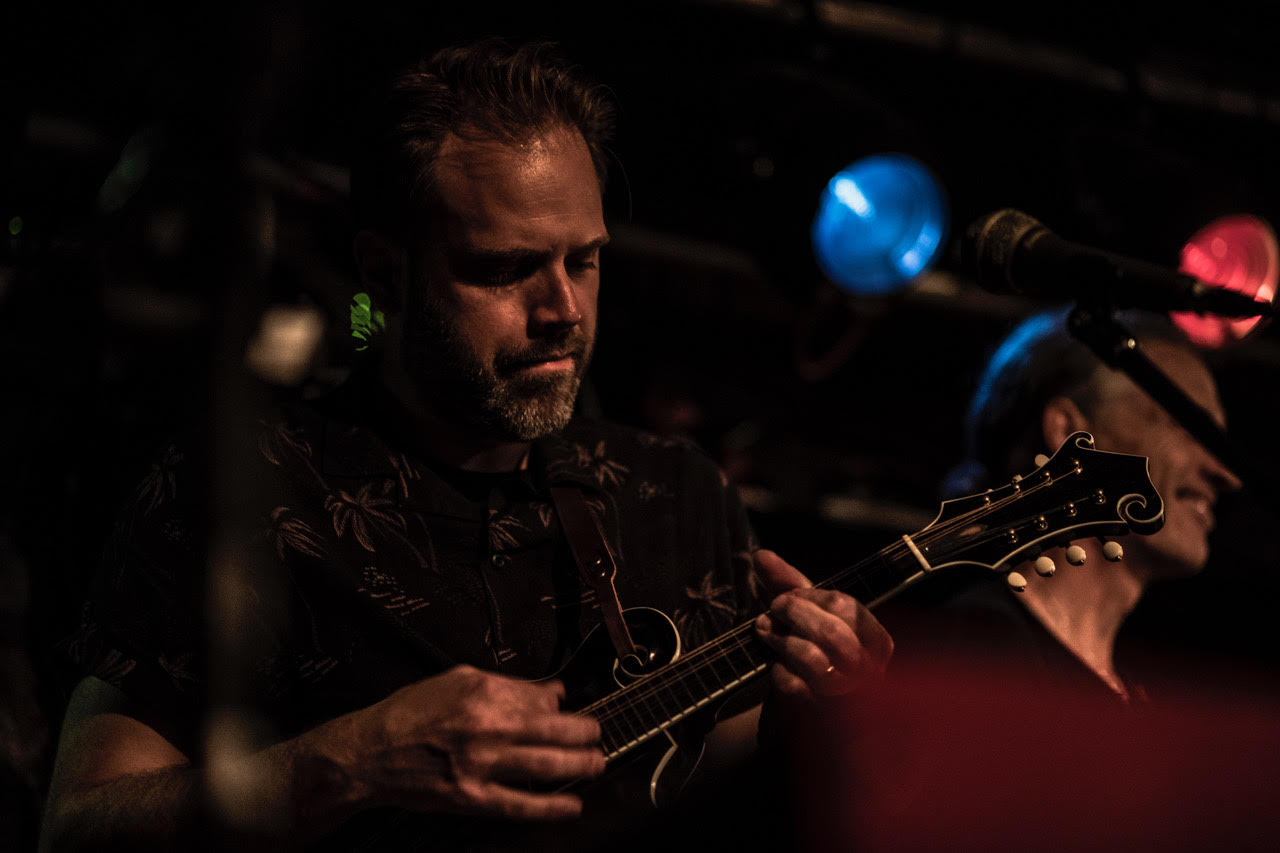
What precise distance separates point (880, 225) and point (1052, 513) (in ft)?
5.21

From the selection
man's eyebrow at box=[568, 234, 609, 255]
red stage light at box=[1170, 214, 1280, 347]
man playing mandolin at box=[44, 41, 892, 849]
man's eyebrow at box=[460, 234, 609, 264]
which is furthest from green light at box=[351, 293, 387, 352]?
red stage light at box=[1170, 214, 1280, 347]

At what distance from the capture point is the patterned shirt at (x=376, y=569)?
163 centimetres

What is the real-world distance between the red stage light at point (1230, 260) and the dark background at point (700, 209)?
69mm

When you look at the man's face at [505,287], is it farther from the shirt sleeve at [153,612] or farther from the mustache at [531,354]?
the shirt sleeve at [153,612]

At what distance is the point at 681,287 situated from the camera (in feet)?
15.1

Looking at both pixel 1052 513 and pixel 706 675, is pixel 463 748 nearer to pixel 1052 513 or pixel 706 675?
pixel 706 675

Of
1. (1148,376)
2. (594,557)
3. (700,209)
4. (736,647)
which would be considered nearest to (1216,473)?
(1148,376)

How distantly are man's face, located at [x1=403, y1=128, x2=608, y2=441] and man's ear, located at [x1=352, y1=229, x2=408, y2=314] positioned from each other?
118 mm

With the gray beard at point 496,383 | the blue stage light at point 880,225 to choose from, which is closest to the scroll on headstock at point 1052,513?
the gray beard at point 496,383

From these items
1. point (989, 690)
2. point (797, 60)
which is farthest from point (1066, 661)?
point (797, 60)

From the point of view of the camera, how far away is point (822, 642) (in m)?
1.54

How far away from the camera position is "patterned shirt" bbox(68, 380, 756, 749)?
1.63 m

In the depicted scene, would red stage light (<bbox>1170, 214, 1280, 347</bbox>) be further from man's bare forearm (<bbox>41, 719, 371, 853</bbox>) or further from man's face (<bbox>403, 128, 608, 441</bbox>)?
man's bare forearm (<bbox>41, 719, 371, 853</bbox>)

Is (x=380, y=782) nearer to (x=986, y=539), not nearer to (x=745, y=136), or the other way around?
(x=986, y=539)
